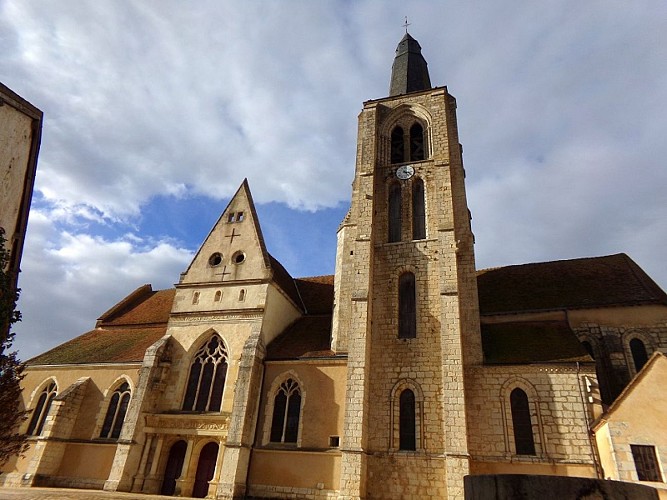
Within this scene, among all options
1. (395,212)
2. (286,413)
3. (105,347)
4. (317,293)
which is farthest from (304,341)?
(105,347)

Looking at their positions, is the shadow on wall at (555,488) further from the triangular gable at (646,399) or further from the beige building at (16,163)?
the beige building at (16,163)

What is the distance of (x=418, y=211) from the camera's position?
20969 millimetres

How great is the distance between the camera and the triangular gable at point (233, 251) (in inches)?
821

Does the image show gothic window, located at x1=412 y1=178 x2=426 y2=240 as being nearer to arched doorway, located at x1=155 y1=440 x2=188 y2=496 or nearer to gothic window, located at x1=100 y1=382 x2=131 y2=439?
arched doorway, located at x1=155 y1=440 x2=188 y2=496

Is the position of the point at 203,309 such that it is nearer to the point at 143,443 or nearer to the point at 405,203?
the point at 143,443

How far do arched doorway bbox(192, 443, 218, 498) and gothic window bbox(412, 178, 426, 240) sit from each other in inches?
486

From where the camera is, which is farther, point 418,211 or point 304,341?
point 418,211

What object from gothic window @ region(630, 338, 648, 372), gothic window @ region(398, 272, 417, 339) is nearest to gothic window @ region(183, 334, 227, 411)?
gothic window @ region(398, 272, 417, 339)

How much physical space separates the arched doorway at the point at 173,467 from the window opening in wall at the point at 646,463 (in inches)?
622

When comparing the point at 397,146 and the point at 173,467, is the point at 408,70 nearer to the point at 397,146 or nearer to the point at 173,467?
the point at 397,146

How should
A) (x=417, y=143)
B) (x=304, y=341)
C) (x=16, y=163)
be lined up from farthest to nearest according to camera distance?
(x=417, y=143)
(x=304, y=341)
(x=16, y=163)

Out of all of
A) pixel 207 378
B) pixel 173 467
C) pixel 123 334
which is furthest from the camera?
pixel 123 334

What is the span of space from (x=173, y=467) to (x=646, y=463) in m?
16.6

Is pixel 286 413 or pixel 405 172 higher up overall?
pixel 405 172
